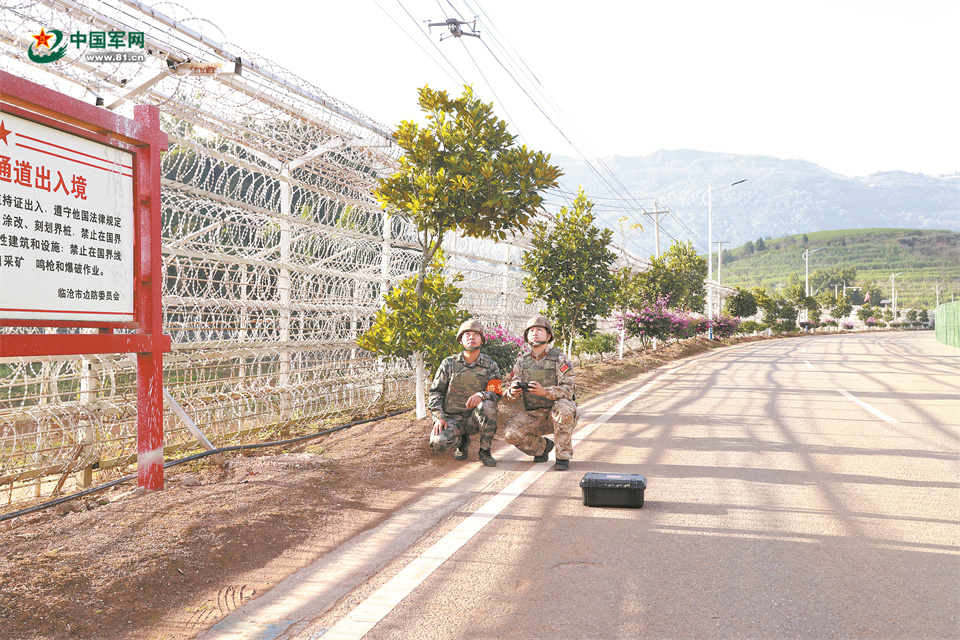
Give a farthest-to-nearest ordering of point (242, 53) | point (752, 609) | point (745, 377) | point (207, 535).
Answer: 1. point (745, 377)
2. point (242, 53)
3. point (207, 535)
4. point (752, 609)

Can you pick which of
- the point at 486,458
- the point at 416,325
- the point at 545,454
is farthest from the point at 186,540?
the point at 416,325

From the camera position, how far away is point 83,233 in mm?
4418

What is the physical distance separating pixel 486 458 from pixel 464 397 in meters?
0.63

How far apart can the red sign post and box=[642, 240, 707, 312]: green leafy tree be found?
24.8 m

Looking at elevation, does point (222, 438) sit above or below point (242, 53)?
below

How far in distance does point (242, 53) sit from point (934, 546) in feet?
23.3

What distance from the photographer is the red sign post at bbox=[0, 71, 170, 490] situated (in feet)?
12.9

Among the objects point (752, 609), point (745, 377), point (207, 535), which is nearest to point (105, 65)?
point (207, 535)

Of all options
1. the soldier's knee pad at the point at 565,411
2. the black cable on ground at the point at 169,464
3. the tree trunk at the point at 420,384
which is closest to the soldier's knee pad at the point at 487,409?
the soldier's knee pad at the point at 565,411

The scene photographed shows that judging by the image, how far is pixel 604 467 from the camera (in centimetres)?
629

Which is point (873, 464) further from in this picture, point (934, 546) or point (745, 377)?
point (745, 377)

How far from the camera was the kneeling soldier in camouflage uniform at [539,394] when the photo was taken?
6602mm

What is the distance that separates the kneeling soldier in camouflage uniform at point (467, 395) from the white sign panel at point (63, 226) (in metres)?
2.93

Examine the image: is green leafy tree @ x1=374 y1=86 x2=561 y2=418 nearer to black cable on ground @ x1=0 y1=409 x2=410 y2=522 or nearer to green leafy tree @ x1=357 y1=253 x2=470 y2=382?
green leafy tree @ x1=357 y1=253 x2=470 y2=382
